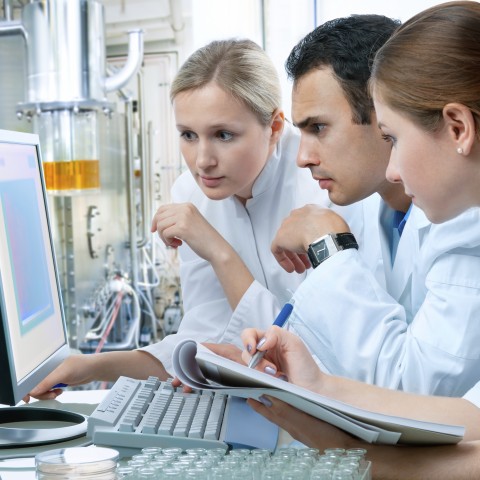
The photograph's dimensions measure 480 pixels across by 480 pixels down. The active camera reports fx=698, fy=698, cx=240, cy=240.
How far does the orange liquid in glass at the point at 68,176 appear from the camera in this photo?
120 inches

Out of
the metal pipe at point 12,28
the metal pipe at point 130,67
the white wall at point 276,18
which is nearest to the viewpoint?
A: the white wall at point 276,18

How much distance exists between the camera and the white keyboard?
0.78 m

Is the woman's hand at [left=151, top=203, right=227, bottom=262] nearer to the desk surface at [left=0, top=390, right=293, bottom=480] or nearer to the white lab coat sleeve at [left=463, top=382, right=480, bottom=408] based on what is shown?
the desk surface at [left=0, top=390, right=293, bottom=480]

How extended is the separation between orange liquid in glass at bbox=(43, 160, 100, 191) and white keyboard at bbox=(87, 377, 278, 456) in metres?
2.20

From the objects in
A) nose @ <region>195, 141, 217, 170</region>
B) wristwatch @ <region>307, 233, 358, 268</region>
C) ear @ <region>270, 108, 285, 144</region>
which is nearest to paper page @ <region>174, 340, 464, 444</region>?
wristwatch @ <region>307, 233, 358, 268</region>

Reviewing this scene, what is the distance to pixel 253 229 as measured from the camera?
5.12ft

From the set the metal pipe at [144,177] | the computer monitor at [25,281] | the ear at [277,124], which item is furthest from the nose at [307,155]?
the metal pipe at [144,177]

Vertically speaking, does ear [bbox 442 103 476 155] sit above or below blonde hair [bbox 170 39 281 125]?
below

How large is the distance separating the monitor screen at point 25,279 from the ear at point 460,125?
54cm

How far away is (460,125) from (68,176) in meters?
2.46

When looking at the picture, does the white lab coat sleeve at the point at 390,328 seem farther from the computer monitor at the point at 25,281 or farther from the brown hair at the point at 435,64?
the computer monitor at the point at 25,281

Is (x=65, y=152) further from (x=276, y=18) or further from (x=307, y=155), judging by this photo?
(x=307, y=155)

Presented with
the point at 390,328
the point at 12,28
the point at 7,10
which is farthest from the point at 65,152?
the point at 390,328

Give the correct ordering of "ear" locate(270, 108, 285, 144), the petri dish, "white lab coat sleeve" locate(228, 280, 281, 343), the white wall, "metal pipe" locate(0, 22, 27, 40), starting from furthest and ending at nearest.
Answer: "metal pipe" locate(0, 22, 27, 40), the white wall, "ear" locate(270, 108, 285, 144), "white lab coat sleeve" locate(228, 280, 281, 343), the petri dish
